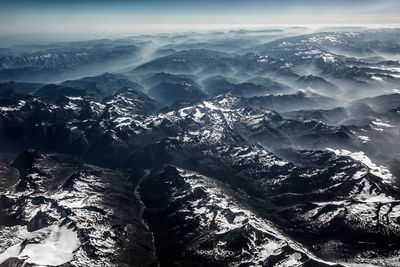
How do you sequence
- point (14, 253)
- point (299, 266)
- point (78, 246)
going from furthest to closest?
point (78, 246), point (14, 253), point (299, 266)

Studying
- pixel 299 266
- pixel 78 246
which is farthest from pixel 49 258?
pixel 299 266

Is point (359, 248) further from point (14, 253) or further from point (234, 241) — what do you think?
point (14, 253)

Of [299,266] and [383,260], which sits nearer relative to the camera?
[299,266]

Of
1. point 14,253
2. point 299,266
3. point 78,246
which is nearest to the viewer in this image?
point 299,266

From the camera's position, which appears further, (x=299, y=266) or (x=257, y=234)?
(x=257, y=234)

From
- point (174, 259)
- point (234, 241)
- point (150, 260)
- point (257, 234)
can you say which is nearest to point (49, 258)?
point (150, 260)

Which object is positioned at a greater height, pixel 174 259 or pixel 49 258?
pixel 49 258

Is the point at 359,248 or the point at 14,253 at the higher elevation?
the point at 14,253

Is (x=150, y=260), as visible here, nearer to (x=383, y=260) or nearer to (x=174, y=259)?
(x=174, y=259)
